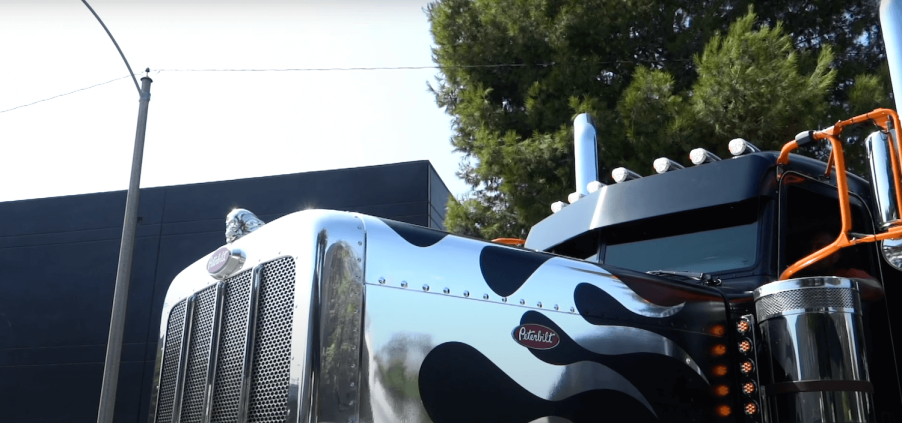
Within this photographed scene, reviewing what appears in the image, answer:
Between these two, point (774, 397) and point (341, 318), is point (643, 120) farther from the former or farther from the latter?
point (341, 318)

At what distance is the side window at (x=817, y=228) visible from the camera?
3789 mm

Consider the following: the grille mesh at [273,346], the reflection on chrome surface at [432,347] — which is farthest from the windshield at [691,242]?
the grille mesh at [273,346]

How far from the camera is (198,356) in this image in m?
3.26

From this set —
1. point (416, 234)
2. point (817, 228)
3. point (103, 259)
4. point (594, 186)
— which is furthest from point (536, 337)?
point (103, 259)

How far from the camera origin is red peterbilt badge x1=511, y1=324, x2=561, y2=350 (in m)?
2.92

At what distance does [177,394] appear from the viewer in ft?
10.9

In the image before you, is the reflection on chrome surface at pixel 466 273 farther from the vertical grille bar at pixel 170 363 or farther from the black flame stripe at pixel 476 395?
the vertical grille bar at pixel 170 363

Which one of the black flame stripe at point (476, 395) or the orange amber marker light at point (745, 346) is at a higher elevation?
the orange amber marker light at point (745, 346)

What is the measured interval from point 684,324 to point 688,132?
7.78m

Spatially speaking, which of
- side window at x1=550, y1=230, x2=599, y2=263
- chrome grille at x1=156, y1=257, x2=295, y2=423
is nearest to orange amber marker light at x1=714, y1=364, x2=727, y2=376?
side window at x1=550, y1=230, x2=599, y2=263

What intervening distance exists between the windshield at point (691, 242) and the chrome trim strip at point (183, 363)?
2.10 metres

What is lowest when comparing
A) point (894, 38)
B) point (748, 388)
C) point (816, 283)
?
point (748, 388)

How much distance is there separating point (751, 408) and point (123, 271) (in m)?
8.51

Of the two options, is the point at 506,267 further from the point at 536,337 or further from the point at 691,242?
the point at 691,242
